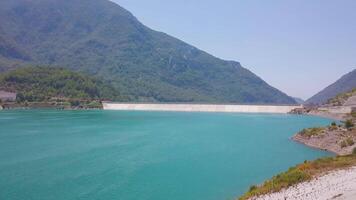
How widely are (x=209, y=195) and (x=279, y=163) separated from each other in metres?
14.7

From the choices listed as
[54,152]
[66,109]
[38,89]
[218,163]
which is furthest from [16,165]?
[38,89]

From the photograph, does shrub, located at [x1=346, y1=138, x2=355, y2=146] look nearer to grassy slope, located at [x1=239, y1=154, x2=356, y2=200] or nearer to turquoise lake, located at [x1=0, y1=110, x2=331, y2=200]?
turquoise lake, located at [x1=0, y1=110, x2=331, y2=200]

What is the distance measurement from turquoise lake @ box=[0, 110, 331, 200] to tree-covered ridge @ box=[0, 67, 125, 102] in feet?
265

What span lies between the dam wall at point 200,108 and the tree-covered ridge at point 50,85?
1367 cm

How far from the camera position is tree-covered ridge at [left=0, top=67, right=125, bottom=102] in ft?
479

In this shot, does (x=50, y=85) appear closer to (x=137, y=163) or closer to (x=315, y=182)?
(x=137, y=163)

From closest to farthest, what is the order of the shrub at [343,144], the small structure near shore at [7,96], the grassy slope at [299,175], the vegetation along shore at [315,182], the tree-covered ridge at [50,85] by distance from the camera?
the vegetation along shore at [315,182] < the grassy slope at [299,175] < the shrub at [343,144] < the small structure near shore at [7,96] < the tree-covered ridge at [50,85]

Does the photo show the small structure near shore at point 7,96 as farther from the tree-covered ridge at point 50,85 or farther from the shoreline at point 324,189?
the shoreline at point 324,189

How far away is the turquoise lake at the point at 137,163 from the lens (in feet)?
97.9

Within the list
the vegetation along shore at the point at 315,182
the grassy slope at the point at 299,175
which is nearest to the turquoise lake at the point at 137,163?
the grassy slope at the point at 299,175

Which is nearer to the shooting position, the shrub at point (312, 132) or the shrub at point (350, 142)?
the shrub at point (350, 142)

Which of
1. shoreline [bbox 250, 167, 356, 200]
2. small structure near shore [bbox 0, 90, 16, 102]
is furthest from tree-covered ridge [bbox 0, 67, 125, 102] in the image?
shoreline [bbox 250, 167, 356, 200]

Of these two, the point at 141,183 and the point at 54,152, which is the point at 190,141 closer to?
the point at 54,152

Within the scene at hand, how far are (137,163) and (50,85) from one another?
123690mm
